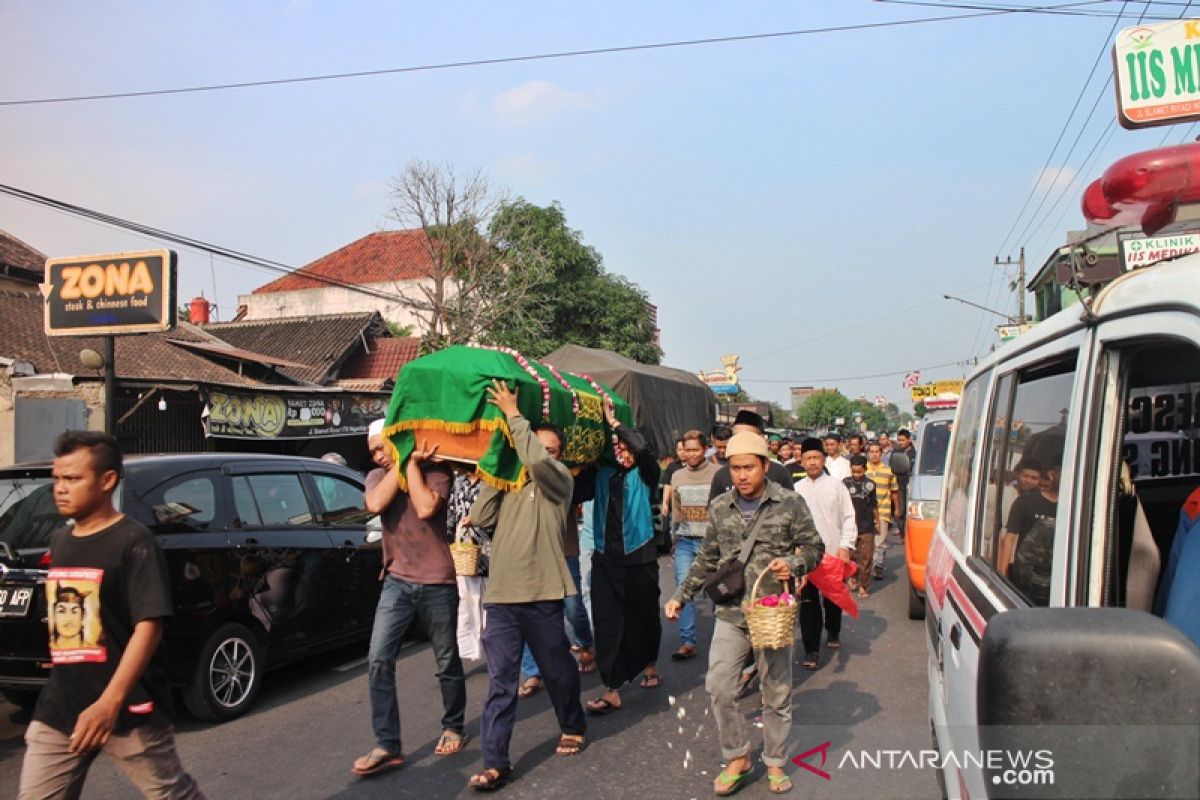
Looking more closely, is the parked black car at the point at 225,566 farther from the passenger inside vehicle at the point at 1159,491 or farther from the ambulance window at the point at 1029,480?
the passenger inside vehicle at the point at 1159,491

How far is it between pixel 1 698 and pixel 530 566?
169 inches

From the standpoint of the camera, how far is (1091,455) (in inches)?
74.4

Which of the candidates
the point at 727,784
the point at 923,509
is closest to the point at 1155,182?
the point at 727,784

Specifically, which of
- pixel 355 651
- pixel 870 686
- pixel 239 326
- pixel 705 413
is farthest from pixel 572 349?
pixel 239 326

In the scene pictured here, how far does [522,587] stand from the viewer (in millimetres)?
4750

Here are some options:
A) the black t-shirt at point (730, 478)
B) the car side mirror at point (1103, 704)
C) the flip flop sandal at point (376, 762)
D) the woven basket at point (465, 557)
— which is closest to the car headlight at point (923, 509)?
the black t-shirt at point (730, 478)

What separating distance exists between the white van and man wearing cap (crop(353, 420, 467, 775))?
2.60 metres

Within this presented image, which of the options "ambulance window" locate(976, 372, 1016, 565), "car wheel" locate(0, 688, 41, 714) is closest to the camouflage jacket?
"ambulance window" locate(976, 372, 1016, 565)

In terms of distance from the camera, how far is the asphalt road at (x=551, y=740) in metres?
4.64

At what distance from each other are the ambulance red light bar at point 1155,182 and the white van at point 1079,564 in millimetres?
286

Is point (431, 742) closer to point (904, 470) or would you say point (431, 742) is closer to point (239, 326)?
point (904, 470)

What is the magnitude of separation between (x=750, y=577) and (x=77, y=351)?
56.8 feet

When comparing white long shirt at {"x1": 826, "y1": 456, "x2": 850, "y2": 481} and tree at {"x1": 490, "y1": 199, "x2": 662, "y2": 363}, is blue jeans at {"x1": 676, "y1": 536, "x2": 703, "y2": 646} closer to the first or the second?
white long shirt at {"x1": 826, "y1": 456, "x2": 850, "y2": 481}

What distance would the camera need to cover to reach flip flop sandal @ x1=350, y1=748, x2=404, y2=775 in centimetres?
477
